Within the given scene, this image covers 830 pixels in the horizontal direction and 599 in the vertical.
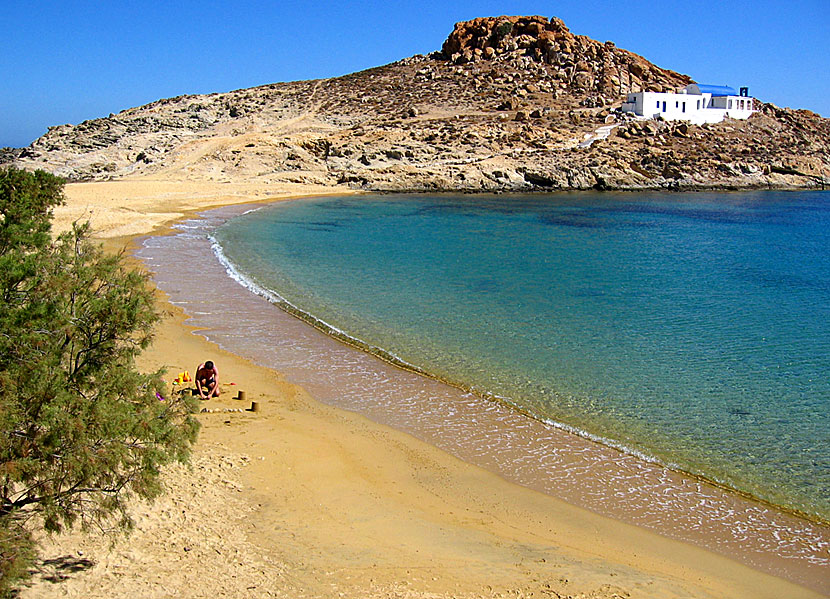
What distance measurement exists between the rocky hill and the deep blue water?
18.2 m

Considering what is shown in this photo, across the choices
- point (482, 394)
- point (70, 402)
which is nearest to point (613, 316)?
point (482, 394)

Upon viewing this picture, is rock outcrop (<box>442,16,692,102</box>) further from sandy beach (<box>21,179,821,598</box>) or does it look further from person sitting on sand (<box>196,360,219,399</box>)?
sandy beach (<box>21,179,821,598</box>)

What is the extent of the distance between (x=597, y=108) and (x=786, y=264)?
152ft

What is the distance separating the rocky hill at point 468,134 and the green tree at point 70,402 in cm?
5053

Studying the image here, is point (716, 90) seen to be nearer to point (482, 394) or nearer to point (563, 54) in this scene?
point (563, 54)

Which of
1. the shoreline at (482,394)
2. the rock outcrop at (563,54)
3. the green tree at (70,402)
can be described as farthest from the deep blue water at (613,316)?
the rock outcrop at (563,54)

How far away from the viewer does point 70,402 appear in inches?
218

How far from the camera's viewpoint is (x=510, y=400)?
40.7 feet

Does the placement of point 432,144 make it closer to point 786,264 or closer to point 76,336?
point 786,264

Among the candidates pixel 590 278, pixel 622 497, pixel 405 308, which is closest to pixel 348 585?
pixel 622 497

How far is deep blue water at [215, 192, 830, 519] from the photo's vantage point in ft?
36.8

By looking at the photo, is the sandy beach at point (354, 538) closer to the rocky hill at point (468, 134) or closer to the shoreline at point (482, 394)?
the shoreline at point (482, 394)

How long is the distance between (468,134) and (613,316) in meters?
44.7

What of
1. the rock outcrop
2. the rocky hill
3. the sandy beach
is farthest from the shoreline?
the rock outcrop
